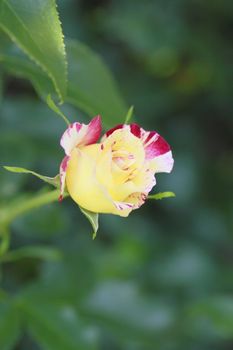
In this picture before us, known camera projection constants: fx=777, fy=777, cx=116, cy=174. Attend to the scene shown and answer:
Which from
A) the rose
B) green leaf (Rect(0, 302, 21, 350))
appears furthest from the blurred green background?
the rose

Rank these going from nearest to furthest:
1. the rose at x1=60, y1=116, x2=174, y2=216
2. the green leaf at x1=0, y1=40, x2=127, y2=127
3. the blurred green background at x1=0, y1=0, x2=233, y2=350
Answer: the rose at x1=60, y1=116, x2=174, y2=216
the green leaf at x1=0, y1=40, x2=127, y2=127
the blurred green background at x1=0, y1=0, x2=233, y2=350

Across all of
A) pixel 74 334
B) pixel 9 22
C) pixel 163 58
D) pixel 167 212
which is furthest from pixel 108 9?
pixel 9 22

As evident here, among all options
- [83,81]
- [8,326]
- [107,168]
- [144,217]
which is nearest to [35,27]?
[107,168]

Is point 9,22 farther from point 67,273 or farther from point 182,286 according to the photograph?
point 182,286

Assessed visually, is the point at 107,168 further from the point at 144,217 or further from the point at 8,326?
the point at 144,217

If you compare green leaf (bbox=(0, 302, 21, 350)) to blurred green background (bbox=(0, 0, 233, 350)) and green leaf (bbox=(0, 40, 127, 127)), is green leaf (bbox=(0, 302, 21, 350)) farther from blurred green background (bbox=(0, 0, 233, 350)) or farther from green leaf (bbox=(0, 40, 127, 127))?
green leaf (bbox=(0, 40, 127, 127))

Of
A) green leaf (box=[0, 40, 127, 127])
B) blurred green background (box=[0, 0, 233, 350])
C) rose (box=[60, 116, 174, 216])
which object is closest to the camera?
rose (box=[60, 116, 174, 216])

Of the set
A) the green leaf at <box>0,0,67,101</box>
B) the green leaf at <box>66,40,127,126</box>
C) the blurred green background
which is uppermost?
the green leaf at <box>0,0,67,101</box>
